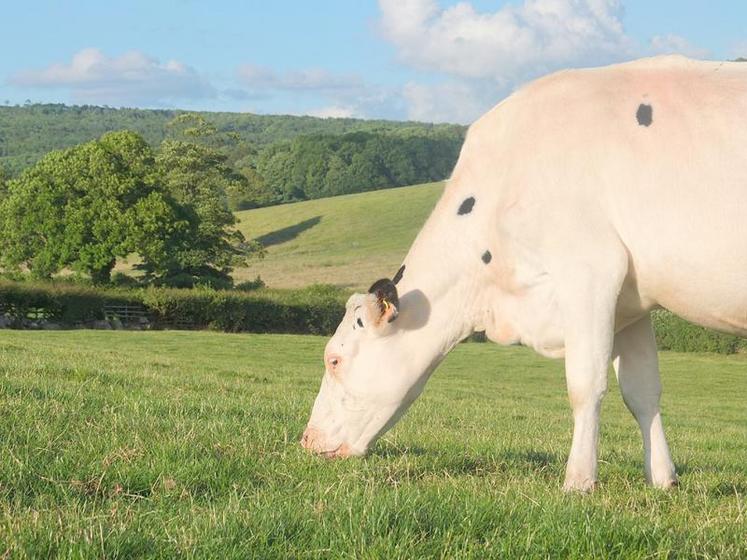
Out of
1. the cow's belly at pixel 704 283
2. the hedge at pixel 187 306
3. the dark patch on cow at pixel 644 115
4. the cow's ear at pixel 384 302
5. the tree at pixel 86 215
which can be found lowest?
the hedge at pixel 187 306

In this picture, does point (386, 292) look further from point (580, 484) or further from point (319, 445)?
point (580, 484)

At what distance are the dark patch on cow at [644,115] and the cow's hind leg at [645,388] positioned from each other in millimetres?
1452

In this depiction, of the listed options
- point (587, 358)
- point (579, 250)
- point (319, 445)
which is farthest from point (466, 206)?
→ point (319, 445)

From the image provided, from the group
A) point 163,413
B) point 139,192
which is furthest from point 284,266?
point 163,413

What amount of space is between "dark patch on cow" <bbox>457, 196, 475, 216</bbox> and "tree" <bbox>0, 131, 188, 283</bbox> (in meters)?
61.2

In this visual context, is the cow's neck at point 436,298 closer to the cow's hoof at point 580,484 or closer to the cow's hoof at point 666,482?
the cow's hoof at point 580,484

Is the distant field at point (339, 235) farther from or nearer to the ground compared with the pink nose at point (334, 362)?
nearer to the ground

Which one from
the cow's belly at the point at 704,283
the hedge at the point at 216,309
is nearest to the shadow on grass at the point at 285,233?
the hedge at the point at 216,309

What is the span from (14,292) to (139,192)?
18550 millimetres

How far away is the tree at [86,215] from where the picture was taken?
66.2 meters

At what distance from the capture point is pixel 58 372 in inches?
477

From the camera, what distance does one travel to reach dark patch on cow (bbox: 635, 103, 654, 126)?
6.30 metres

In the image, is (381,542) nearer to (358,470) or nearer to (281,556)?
(281,556)

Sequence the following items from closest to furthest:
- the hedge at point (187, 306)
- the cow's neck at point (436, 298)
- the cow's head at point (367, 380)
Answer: the cow's neck at point (436, 298)
the cow's head at point (367, 380)
the hedge at point (187, 306)
